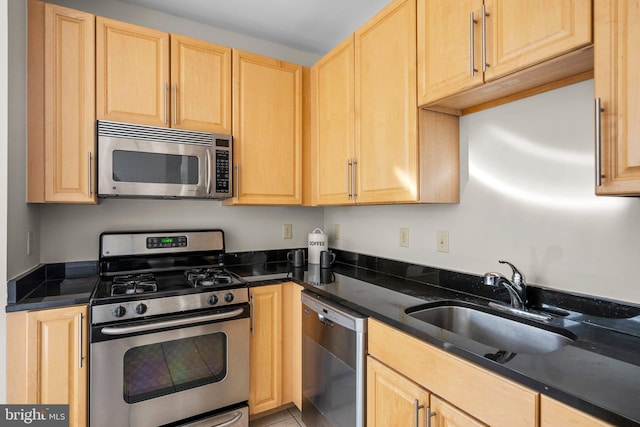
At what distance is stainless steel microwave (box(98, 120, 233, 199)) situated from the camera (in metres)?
1.83

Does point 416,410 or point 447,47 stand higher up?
point 447,47

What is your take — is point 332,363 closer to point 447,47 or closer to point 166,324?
point 166,324

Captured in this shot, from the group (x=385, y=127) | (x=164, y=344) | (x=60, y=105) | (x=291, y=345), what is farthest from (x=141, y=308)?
(x=385, y=127)

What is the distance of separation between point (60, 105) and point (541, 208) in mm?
2321

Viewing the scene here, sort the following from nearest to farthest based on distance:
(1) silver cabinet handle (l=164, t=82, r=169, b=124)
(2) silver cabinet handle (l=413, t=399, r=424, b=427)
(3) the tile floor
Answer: (2) silver cabinet handle (l=413, t=399, r=424, b=427)
(1) silver cabinet handle (l=164, t=82, r=169, b=124)
(3) the tile floor

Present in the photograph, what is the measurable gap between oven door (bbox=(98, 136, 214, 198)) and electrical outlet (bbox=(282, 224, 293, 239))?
0.79 metres

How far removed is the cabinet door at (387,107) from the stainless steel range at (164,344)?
959 millimetres

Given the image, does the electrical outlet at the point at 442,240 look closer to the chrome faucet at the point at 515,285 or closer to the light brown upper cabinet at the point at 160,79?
the chrome faucet at the point at 515,285

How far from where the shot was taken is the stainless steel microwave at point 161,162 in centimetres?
183

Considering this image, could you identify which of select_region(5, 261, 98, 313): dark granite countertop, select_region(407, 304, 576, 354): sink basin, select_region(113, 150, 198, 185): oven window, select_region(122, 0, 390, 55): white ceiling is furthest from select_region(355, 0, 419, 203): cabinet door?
select_region(5, 261, 98, 313): dark granite countertop

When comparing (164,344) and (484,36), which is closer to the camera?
(484,36)

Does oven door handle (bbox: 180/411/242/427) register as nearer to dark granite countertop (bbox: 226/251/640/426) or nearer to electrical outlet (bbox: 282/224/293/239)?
dark granite countertop (bbox: 226/251/640/426)

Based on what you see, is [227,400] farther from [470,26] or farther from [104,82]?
[470,26]

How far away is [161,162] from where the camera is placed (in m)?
1.96
